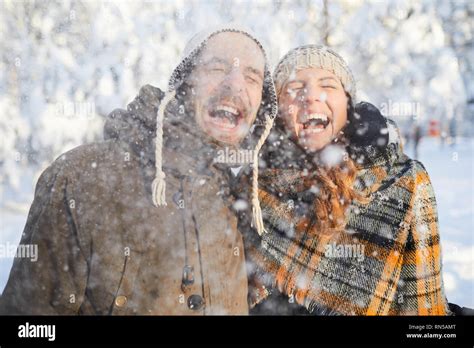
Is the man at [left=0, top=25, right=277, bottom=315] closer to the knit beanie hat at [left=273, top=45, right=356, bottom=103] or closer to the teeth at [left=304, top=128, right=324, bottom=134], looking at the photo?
the knit beanie hat at [left=273, top=45, right=356, bottom=103]

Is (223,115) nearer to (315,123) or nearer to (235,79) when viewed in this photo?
(235,79)

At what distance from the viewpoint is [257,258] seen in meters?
1.56

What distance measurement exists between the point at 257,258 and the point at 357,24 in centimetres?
91

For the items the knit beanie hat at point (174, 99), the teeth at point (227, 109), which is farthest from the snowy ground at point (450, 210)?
the teeth at point (227, 109)

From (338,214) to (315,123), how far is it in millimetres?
315

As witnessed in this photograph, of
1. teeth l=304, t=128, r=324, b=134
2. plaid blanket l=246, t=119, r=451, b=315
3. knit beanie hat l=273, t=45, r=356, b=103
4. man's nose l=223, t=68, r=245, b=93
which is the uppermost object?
knit beanie hat l=273, t=45, r=356, b=103

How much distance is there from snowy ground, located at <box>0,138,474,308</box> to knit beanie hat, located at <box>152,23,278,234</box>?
47 centimetres

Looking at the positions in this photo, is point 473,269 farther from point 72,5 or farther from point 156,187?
point 72,5

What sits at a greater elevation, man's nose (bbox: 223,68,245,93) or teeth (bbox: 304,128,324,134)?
man's nose (bbox: 223,68,245,93)

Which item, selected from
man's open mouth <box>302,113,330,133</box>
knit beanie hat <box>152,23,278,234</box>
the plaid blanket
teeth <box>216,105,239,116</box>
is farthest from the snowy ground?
teeth <box>216,105,239,116</box>

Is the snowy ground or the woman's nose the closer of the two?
the woman's nose

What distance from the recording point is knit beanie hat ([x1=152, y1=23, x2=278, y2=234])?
1478mm

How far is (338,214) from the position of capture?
1.56 meters
